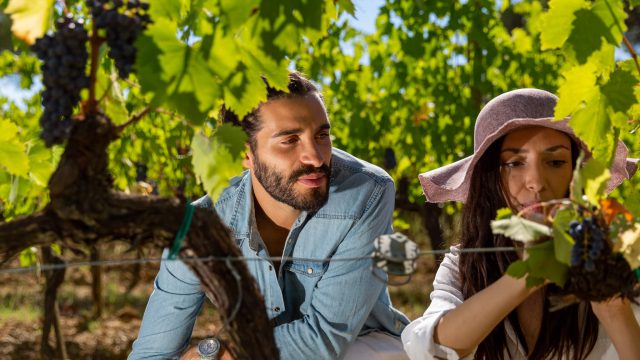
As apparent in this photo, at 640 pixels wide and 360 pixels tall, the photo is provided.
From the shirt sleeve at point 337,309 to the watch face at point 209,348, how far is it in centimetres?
22

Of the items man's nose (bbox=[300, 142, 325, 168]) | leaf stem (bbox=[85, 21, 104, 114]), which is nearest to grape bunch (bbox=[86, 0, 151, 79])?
leaf stem (bbox=[85, 21, 104, 114])

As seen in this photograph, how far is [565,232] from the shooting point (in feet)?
5.30

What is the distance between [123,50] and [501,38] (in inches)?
231

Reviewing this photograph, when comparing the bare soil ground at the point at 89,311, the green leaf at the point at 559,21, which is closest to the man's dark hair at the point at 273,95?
the green leaf at the point at 559,21

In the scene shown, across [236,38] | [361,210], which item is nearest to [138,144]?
[361,210]

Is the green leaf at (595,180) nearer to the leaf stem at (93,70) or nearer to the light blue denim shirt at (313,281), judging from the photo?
the leaf stem at (93,70)

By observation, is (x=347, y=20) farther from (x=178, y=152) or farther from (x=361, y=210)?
(x=361, y=210)

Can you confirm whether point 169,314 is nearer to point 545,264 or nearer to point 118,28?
point 118,28

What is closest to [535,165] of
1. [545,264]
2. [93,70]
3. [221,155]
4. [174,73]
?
[545,264]

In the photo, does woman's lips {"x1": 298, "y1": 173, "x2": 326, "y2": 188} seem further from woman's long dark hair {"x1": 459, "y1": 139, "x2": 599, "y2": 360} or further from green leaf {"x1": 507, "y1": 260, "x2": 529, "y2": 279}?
green leaf {"x1": 507, "y1": 260, "x2": 529, "y2": 279}

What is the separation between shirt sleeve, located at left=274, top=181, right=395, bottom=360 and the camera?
9.14ft

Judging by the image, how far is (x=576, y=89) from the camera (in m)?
1.97

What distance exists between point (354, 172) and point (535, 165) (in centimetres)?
79

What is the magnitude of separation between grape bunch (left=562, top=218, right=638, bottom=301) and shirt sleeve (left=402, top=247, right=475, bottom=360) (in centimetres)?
42
